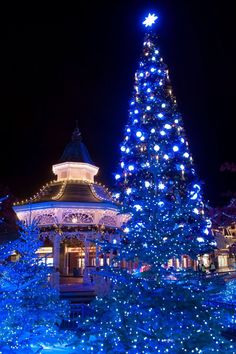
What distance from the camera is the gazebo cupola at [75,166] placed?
22547mm

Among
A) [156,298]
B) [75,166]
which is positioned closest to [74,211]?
[75,166]

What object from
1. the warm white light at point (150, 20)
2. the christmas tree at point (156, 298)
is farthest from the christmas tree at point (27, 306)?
the warm white light at point (150, 20)

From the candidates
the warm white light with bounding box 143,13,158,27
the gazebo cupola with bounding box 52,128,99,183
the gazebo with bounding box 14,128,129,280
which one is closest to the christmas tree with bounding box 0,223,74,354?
the gazebo with bounding box 14,128,129,280

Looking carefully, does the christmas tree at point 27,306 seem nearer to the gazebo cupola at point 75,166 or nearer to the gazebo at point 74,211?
the gazebo at point 74,211

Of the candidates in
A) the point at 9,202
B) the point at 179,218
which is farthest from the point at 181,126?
the point at 9,202

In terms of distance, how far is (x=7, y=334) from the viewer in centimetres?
809

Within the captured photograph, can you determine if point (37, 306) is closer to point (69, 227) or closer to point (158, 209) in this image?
point (158, 209)

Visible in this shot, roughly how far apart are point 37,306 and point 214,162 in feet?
121

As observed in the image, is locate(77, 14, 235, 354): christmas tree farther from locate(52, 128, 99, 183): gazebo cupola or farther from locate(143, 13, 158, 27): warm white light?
locate(143, 13, 158, 27): warm white light

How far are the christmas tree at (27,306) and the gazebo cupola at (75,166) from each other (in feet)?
38.8

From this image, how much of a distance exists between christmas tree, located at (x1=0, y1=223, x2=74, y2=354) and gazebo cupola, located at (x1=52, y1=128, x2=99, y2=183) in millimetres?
11835

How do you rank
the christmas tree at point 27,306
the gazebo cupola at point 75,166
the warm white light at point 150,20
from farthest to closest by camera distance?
1. the warm white light at point 150,20
2. the gazebo cupola at point 75,166
3. the christmas tree at point 27,306

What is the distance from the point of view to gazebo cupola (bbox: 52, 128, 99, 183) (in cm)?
2255

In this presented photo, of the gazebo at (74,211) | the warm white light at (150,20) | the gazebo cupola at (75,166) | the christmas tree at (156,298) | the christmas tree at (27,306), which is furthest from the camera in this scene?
the warm white light at (150,20)
